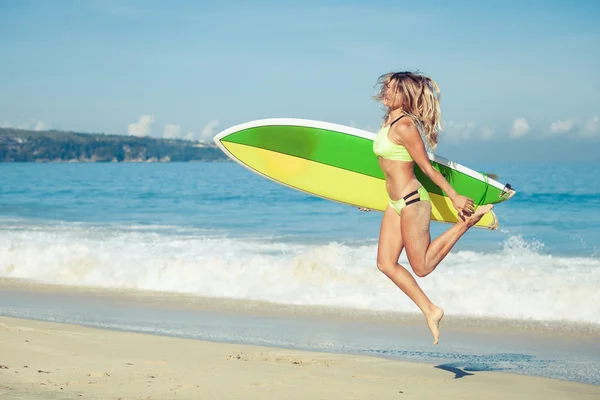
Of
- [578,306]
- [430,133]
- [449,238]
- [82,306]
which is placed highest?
[430,133]

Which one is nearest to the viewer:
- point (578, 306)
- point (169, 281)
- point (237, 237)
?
point (578, 306)

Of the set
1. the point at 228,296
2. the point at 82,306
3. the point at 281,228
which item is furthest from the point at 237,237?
the point at 82,306

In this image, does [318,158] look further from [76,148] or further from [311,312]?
[76,148]

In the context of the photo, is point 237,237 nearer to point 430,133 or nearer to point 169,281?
point 169,281

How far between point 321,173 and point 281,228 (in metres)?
10.8

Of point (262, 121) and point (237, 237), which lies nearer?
point (262, 121)

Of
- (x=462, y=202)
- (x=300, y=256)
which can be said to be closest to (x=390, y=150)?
(x=462, y=202)

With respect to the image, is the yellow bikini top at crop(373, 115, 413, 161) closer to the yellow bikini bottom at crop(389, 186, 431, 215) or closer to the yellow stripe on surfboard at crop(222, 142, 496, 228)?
the yellow bikini bottom at crop(389, 186, 431, 215)

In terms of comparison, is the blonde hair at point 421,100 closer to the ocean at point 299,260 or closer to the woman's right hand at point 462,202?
the woman's right hand at point 462,202

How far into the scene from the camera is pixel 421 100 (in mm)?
4266

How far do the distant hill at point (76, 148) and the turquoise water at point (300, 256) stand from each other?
56.0 metres

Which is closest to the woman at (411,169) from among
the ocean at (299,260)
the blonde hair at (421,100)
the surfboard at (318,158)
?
the blonde hair at (421,100)

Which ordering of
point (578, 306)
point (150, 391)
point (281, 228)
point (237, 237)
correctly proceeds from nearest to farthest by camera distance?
1. point (150, 391)
2. point (578, 306)
3. point (237, 237)
4. point (281, 228)

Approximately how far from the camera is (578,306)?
751cm
